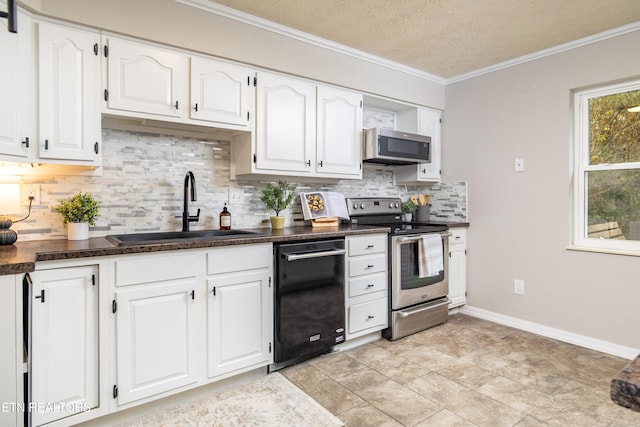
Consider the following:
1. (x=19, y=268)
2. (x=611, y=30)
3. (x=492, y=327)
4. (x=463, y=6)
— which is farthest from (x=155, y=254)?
(x=611, y=30)

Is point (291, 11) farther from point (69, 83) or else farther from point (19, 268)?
point (19, 268)

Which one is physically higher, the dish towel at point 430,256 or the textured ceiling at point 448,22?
the textured ceiling at point 448,22

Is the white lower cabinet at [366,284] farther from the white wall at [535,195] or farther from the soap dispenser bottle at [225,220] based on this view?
the white wall at [535,195]

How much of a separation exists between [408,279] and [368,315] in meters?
0.49

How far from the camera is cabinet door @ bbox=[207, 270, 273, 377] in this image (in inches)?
83.8

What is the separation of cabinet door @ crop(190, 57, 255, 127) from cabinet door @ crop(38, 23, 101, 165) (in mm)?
540

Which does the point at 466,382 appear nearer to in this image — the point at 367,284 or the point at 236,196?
the point at 367,284

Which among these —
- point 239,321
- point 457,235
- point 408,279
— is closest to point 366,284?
point 408,279

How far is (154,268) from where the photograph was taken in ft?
6.32

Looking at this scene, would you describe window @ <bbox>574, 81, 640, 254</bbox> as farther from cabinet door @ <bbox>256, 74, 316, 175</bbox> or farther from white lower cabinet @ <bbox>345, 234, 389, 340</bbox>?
cabinet door @ <bbox>256, 74, 316, 175</bbox>

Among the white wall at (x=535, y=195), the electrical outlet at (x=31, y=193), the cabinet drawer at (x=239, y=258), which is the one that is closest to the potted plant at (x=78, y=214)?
the electrical outlet at (x=31, y=193)

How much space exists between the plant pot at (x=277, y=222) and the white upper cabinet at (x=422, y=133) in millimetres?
1584

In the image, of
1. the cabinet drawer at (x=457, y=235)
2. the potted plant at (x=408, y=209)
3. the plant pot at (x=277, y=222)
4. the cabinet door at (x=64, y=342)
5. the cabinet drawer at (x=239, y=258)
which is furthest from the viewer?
the potted plant at (x=408, y=209)

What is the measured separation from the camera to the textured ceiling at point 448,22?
2.34 metres
